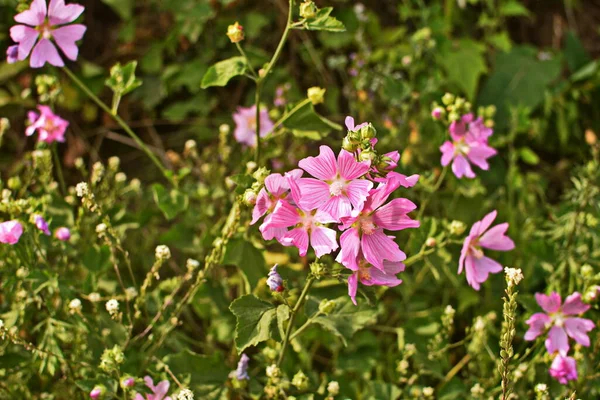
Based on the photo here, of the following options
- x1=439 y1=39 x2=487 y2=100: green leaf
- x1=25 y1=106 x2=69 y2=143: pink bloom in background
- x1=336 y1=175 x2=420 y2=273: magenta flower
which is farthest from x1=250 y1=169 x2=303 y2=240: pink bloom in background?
x1=439 y1=39 x2=487 y2=100: green leaf

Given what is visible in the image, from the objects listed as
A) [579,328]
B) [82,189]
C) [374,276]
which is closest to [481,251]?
→ [579,328]

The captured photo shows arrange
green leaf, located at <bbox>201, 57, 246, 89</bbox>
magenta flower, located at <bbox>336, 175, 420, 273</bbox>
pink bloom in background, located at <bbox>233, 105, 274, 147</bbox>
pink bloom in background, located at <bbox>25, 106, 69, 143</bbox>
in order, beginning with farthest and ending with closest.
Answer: pink bloom in background, located at <bbox>233, 105, 274, 147</bbox> → pink bloom in background, located at <bbox>25, 106, 69, 143</bbox> → green leaf, located at <bbox>201, 57, 246, 89</bbox> → magenta flower, located at <bbox>336, 175, 420, 273</bbox>

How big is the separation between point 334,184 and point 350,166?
48mm

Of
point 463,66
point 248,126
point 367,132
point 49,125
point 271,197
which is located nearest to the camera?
point 367,132

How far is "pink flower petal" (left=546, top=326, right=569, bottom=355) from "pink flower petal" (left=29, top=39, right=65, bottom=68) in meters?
1.42

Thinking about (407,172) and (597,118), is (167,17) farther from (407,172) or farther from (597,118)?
(597,118)

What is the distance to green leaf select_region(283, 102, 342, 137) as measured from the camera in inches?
74.9

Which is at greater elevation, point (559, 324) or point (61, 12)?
point (61, 12)

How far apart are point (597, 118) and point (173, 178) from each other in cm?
202

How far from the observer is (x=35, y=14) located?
1775 mm

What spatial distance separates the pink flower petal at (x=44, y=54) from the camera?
5.98ft

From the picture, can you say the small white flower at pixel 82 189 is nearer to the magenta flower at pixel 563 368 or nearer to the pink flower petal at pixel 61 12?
the pink flower petal at pixel 61 12

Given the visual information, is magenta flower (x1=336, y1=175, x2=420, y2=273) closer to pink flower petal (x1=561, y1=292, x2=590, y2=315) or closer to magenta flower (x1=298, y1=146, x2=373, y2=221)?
magenta flower (x1=298, y1=146, x2=373, y2=221)

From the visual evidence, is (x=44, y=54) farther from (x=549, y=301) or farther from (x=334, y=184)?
(x=549, y=301)
